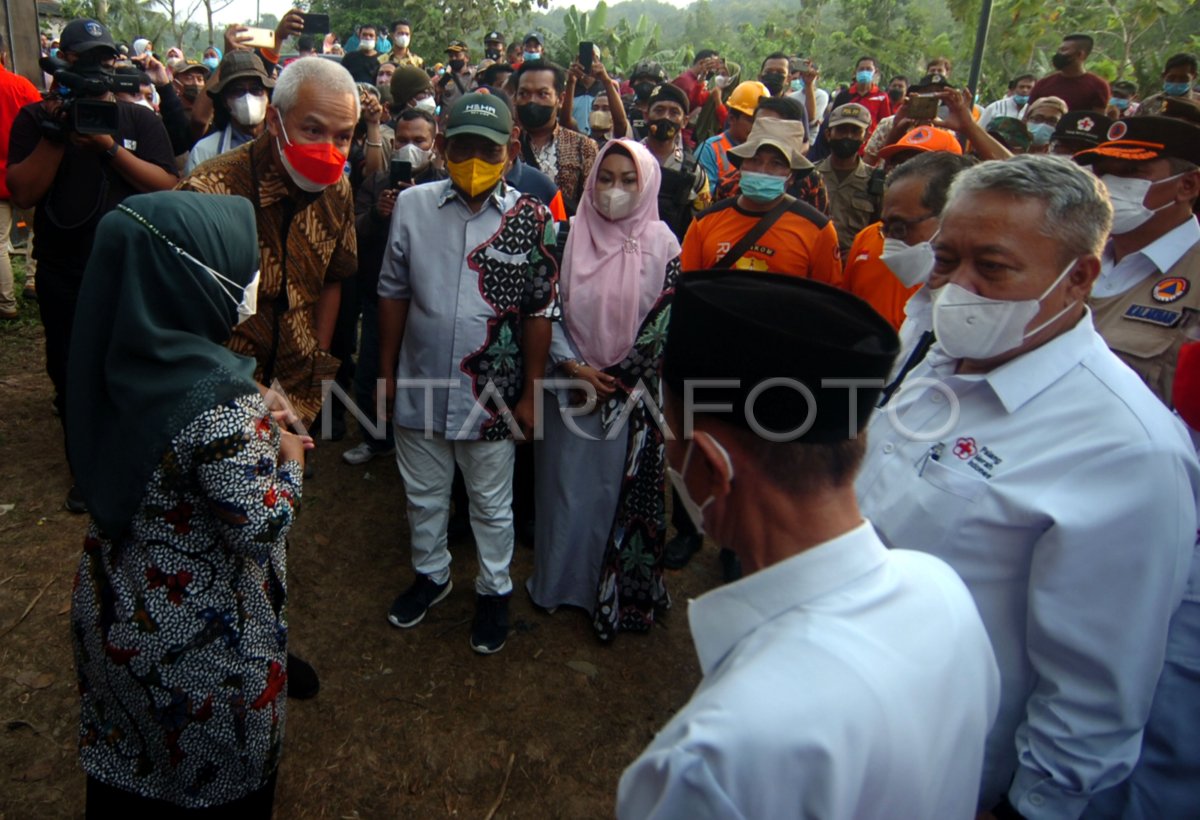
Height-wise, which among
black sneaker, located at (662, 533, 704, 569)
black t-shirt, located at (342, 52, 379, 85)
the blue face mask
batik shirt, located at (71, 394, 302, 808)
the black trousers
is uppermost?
the blue face mask

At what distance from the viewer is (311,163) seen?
2.61 metres

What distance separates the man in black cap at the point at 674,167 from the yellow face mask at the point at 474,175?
213cm

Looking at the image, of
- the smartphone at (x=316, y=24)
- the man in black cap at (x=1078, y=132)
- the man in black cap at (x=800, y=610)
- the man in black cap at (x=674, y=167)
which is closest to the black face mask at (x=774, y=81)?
the man in black cap at (x=674, y=167)

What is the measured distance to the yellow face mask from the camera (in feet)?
9.66

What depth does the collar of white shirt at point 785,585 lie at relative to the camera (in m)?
1.04

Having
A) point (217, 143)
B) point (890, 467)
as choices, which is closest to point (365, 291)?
point (217, 143)

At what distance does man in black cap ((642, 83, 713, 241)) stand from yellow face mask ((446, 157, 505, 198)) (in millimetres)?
2126

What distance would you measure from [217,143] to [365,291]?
3.50 feet

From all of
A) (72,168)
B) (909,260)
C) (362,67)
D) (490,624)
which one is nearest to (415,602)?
(490,624)

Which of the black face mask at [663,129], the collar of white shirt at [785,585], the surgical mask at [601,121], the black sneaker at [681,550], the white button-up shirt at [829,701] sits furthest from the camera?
the surgical mask at [601,121]

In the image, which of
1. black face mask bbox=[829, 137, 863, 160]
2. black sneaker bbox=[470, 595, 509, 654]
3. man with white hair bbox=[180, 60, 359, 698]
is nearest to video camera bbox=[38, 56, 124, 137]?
man with white hair bbox=[180, 60, 359, 698]

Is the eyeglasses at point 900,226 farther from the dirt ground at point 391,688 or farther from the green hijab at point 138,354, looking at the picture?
the green hijab at point 138,354

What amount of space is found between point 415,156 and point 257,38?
1.91m

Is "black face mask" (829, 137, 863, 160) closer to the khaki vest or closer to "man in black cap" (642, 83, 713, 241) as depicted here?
"man in black cap" (642, 83, 713, 241)
